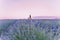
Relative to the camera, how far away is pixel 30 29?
128cm

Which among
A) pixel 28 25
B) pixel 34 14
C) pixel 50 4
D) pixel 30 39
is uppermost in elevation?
pixel 50 4

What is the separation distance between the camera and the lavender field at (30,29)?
128cm

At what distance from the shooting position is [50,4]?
1367mm

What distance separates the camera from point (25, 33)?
4.19ft

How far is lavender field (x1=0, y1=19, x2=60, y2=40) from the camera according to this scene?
1.28 meters

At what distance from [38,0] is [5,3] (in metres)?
0.45

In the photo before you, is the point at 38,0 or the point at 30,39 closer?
the point at 30,39

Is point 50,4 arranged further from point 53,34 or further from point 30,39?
point 30,39

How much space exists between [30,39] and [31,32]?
0.29 ft

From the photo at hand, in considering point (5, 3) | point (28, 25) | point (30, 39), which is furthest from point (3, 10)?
point (30, 39)

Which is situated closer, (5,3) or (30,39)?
(30,39)

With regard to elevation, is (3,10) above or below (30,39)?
above

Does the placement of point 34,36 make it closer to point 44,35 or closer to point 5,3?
point 44,35

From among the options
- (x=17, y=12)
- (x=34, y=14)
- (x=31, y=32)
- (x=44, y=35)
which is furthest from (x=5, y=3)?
(x=44, y=35)
